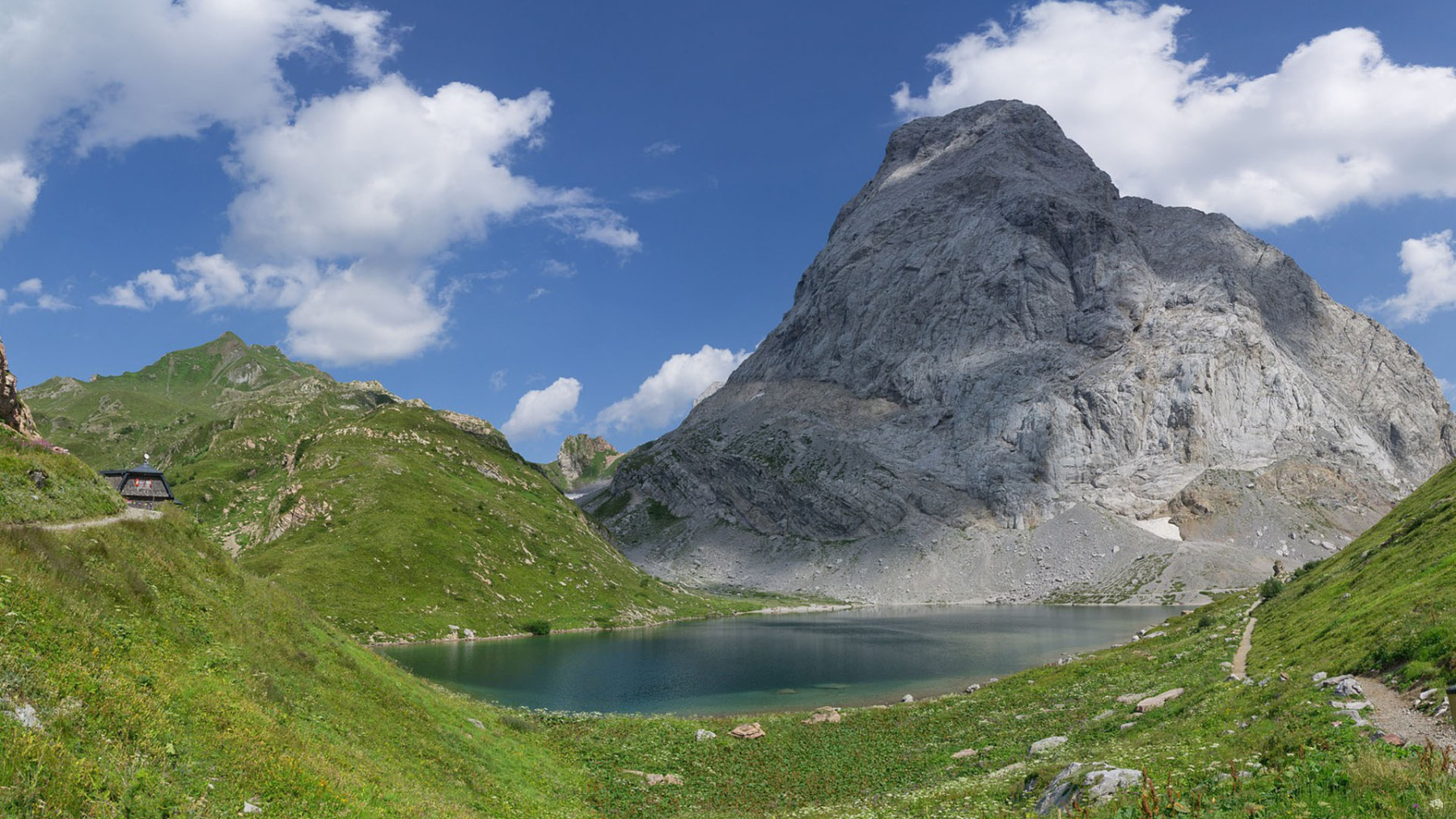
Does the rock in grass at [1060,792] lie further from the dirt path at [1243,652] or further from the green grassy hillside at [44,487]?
the green grassy hillside at [44,487]

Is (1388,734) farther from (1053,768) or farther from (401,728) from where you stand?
(401,728)

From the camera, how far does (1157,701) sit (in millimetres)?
37156

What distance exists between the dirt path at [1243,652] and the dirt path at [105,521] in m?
47.9

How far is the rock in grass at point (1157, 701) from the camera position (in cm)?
3616

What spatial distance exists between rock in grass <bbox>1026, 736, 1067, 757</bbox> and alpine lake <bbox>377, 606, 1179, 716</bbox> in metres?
34.7

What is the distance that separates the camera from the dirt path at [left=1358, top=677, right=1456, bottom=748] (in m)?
16.5

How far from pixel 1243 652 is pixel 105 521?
57363 mm

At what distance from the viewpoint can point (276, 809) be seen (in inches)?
616

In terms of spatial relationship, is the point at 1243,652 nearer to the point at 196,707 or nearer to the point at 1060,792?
the point at 1060,792

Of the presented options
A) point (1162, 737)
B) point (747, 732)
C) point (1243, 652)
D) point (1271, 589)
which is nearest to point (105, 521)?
point (747, 732)

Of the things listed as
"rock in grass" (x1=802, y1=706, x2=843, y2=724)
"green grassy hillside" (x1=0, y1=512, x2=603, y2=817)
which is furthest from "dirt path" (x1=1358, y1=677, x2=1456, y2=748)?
"rock in grass" (x1=802, y1=706, x2=843, y2=724)

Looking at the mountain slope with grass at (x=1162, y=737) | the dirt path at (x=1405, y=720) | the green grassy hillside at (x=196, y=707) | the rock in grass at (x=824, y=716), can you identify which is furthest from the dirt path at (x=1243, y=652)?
the green grassy hillside at (x=196, y=707)

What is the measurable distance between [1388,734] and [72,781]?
2648cm

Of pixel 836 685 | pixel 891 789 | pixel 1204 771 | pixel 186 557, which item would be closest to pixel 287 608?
pixel 186 557
